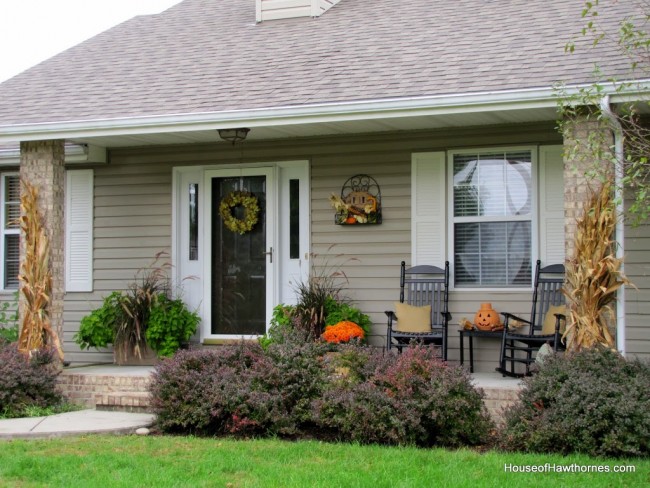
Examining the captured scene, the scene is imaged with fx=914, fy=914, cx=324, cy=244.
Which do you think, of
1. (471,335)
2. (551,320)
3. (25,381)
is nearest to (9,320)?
(25,381)

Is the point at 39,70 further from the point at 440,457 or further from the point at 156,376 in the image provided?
the point at 440,457

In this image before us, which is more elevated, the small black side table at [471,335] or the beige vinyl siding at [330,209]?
the beige vinyl siding at [330,209]

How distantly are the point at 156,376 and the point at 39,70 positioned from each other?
17.0 feet

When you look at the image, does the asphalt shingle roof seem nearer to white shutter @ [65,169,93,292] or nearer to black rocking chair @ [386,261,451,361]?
white shutter @ [65,169,93,292]

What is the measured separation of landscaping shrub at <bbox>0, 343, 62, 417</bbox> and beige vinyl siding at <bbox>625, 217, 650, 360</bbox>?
17.0 ft

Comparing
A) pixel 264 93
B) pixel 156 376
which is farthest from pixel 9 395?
pixel 264 93

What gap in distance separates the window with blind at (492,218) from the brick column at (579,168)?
5.40ft

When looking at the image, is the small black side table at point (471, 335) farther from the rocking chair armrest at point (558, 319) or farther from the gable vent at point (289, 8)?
the gable vent at point (289, 8)

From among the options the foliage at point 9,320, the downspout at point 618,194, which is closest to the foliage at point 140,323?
the foliage at point 9,320

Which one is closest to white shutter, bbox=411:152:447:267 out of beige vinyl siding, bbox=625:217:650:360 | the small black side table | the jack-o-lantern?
the jack-o-lantern

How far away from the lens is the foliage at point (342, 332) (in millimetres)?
8508

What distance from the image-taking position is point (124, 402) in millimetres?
7805

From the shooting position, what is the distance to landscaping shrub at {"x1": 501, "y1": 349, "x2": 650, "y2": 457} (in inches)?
230

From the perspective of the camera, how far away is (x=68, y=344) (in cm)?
1041
